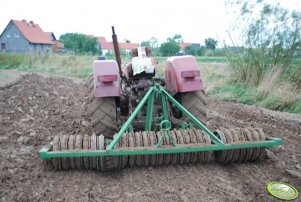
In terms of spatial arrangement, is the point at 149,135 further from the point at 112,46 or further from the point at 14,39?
the point at 14,39

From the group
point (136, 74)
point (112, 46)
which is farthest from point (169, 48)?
point (136, 74)

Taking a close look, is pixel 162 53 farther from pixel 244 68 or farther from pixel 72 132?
pixel 72 132

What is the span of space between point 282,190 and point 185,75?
176 centimetres

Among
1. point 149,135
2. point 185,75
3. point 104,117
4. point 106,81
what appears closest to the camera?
point 149,135

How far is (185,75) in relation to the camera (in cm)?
414

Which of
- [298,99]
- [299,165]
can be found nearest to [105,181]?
[299,165]

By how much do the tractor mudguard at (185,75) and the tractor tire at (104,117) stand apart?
0.92 meters

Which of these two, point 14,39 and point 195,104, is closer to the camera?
point 195,104

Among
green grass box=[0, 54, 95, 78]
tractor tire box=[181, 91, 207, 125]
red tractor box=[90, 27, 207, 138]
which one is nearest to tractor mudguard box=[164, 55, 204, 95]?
red tractor box=[90, 27, 207, 138]

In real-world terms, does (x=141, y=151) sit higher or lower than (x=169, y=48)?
lower

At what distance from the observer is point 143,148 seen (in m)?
3.35

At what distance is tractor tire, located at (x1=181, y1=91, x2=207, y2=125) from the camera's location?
4.35 meters

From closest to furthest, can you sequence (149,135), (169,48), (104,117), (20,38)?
(149,135) < (104,117) < (169,48) < (20,38)

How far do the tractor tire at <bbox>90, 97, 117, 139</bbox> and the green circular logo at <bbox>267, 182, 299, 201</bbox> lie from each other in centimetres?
191
